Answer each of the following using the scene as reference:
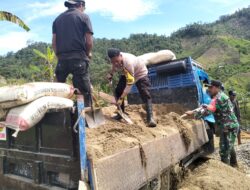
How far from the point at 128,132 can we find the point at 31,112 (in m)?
1.22

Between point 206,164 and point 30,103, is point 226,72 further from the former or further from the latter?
point 30,103

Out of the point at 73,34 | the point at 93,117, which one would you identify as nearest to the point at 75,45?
the point at 73,34

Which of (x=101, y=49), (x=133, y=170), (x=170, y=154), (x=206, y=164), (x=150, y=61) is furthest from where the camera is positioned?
(x=101, y=49)

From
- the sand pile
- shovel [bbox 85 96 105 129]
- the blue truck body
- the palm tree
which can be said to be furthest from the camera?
the palm tree

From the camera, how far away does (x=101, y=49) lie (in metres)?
61.6

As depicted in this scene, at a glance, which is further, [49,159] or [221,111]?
[221,111]

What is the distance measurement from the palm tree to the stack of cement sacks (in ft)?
17.6

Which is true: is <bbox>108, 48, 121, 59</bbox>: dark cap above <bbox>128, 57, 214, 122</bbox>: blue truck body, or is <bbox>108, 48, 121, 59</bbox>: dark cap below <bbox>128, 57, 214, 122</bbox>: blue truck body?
above

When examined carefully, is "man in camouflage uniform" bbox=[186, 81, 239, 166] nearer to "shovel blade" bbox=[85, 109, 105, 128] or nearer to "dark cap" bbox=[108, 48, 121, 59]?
"dark cap" bbox=[108, 48, 121, 59]

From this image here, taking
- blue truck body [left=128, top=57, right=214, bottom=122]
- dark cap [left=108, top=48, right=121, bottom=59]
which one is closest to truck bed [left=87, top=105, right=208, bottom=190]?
dark cap [left=108, top=48, right=121, bottom=59]

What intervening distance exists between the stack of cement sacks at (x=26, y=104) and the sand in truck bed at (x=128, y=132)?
1.49 feet

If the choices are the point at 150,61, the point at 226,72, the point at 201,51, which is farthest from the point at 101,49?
the point at 150,61

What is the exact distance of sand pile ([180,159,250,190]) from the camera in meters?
3.99

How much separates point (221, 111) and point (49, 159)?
353 cm
